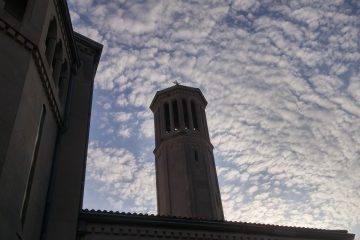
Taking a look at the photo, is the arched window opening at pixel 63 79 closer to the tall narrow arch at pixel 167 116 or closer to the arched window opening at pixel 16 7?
the arched window opening at pixel 16 7

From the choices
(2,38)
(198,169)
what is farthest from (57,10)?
(198,169)

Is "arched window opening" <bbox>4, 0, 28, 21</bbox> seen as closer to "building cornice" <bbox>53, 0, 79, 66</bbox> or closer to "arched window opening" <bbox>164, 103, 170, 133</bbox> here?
"building cornice" <bbox>53, 0, 79, 66</bbox>

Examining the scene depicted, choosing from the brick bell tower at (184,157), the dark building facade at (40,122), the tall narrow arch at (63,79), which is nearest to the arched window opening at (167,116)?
the brick bell tower at (184,157)

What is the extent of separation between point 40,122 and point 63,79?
3399 mm

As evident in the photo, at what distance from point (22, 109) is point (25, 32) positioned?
2.34m

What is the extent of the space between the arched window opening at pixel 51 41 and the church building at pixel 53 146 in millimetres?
30

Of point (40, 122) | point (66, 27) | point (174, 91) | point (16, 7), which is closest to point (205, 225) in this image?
point (40, 122)

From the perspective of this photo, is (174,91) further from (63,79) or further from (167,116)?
(63,79)

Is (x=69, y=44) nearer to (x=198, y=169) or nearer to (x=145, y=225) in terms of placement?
(x=145, y=225)

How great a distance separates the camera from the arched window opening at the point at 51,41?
12.9 m

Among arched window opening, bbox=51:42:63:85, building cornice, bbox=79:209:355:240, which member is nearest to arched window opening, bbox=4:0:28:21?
arched window opening, bbox=51:42:63:85

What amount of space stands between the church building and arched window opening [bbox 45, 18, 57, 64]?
3cm

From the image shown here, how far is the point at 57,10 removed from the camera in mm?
13617

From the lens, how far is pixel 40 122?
470 inches
